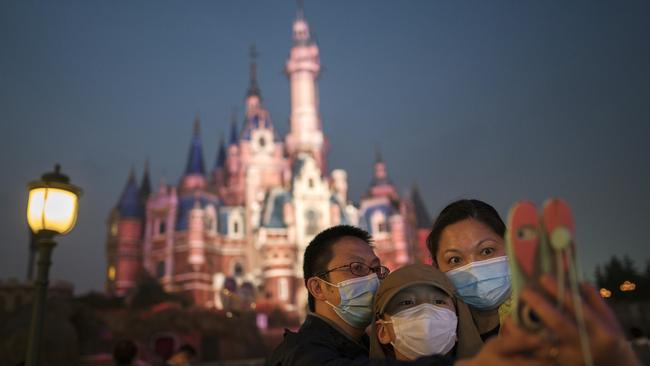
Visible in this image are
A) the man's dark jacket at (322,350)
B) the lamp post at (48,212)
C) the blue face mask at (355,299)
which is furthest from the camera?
the lamp post at (48,212)

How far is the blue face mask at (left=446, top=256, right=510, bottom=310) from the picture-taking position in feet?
7.56

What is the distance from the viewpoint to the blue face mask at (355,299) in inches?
101

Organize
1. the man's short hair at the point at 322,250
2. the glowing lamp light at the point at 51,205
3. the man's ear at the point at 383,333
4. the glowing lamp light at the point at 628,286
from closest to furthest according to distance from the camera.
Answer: the man's ear at the point at 383,333
the man's short hair at the point at 322,250
the glowing lamp light at the point at 51,205
the glowing lamp light at the point at 628,286

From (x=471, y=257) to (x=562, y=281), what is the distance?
1.33m

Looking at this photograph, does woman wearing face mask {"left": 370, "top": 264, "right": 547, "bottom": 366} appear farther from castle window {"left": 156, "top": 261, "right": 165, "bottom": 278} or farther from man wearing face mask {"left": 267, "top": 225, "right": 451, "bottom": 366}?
castle window {"left": 156, "top": 261, "right": 165, "bottom": 278}

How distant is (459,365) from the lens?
1241 millimetres

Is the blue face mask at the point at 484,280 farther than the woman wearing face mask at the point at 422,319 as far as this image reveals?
Yes

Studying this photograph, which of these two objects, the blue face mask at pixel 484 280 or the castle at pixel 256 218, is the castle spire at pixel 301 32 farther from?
the blue face mask at pixel 484 280

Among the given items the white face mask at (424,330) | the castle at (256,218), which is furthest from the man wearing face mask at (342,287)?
the castle at (256,218)

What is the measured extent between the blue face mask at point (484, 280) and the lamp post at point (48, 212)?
4.41 meters

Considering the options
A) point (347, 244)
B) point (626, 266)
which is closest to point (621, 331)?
point (347, 244)

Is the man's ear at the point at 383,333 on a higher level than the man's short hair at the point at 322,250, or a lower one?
lower

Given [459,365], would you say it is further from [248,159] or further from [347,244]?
[248,159]

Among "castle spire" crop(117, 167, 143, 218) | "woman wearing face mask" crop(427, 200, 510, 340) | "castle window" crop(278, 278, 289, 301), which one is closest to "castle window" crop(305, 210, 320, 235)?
"castle window" crop(278, 278, 289, 301)
